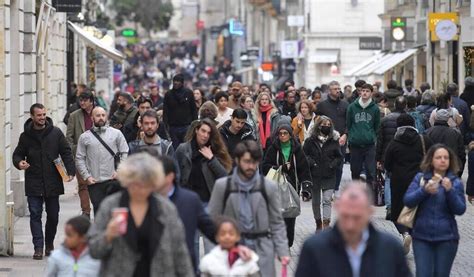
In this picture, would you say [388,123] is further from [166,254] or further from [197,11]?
[197,11]

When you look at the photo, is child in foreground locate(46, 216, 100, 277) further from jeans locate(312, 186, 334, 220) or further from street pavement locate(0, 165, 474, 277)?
jeans locate(312, 186, 334, 220)

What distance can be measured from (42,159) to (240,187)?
19.7 feet

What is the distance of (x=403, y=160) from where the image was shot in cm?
1670

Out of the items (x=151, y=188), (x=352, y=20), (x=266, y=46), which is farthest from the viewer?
→ (x=266, y=46)

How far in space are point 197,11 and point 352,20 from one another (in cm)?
9916

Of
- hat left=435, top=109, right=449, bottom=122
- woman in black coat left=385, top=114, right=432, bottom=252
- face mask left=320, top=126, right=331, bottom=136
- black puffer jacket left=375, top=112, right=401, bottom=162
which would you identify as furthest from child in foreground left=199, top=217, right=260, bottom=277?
hat left=435, top=109, right=449, bottom=122

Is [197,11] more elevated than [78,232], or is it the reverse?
[197,11]

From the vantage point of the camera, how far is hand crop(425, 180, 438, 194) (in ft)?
41.5

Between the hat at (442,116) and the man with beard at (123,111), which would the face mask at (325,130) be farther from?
the man with beard at (123,111)

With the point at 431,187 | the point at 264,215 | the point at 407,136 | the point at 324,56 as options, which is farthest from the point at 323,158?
the point at 324,56

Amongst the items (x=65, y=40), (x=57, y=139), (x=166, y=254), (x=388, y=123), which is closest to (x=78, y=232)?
(x=166, y=254)

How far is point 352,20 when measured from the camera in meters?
70.4

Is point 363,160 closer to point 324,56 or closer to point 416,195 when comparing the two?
point 416,195

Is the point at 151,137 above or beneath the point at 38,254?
above
